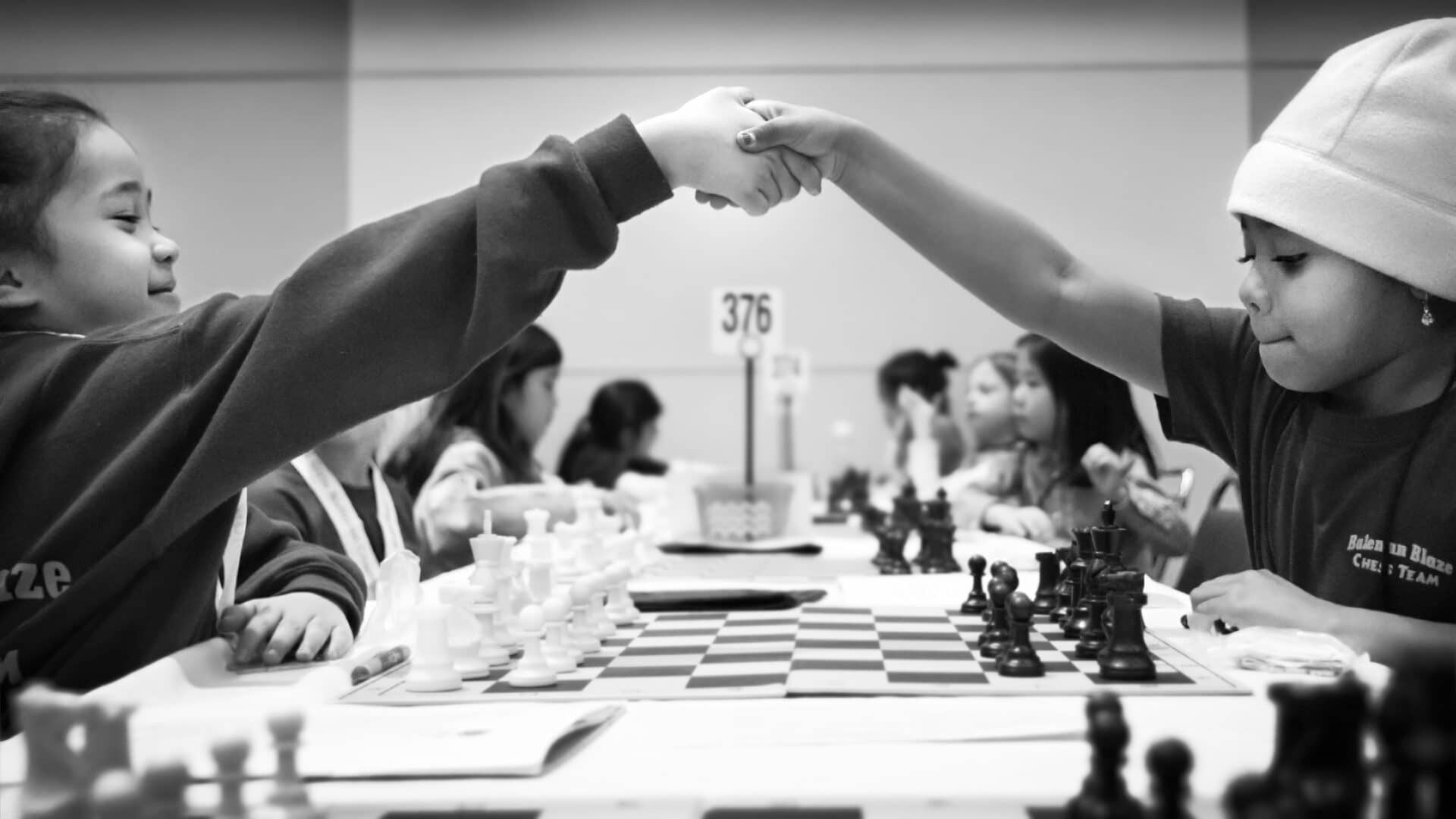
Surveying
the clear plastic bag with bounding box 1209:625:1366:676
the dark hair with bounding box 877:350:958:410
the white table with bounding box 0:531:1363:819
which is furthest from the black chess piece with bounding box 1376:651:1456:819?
the dark hair with bounding box 877:350:958:410

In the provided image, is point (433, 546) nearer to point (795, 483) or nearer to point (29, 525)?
point (795, 483)

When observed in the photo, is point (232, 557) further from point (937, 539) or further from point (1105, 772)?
point (937, 539)

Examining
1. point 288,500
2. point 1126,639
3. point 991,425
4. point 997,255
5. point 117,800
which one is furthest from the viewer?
point 991,425

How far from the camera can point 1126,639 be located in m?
1.06

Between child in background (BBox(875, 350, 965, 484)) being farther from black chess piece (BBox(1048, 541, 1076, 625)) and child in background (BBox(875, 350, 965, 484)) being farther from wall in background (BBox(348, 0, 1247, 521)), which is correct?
black chess piece (BBox(1048, 541, 1076, 625))

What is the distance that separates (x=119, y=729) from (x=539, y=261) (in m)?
0.56

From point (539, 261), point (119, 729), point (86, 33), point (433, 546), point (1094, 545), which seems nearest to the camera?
point (119, 729)

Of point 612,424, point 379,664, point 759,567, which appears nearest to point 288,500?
point 759,567

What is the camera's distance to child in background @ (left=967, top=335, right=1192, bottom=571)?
275 centimetres

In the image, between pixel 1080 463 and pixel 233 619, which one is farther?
pixel 1080 463

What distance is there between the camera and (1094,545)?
1350 mm

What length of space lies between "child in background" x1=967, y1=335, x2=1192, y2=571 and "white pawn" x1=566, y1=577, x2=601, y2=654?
64.0 inches

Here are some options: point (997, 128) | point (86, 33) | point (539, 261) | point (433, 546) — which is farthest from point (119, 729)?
point (86, 33)

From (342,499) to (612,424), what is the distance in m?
3.39
